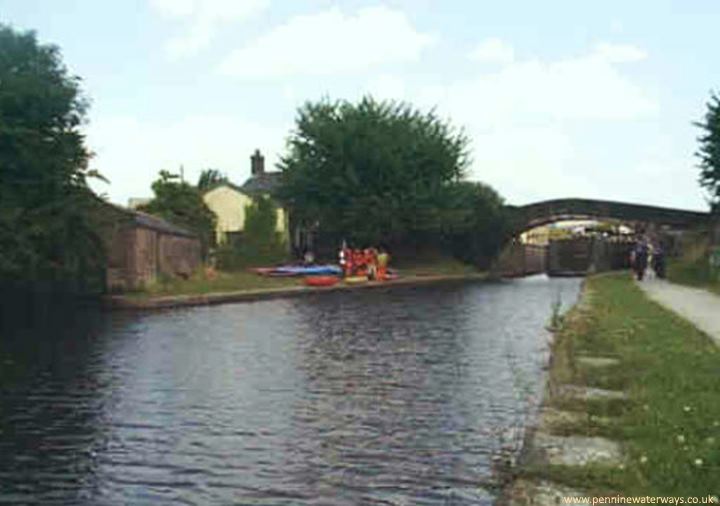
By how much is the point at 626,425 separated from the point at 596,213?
6463 cm

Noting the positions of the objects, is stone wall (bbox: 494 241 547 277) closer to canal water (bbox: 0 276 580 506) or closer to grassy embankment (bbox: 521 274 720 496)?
canal water (bbox: 0 276 580 506)

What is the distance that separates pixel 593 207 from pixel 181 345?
55.5 metres

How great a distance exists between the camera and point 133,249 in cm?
3844

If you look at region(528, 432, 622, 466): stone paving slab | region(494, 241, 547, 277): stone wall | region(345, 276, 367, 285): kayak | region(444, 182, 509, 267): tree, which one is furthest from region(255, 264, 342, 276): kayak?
region(528, 432, 622, 466): stone paving slab

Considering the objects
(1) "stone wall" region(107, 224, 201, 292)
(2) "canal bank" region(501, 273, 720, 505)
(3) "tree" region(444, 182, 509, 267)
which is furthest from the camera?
(3) "tree" region(444, 182, 509, 267)

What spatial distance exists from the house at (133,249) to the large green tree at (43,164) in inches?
75.4

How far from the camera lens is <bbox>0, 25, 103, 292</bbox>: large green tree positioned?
104 ft

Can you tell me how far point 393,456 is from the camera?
33.3ft

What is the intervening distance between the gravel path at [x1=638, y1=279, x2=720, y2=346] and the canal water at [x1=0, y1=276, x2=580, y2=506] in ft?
10.3

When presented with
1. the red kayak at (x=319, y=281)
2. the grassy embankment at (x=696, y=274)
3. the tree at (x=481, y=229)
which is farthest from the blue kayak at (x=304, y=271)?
the tree at (x=481, y=229)

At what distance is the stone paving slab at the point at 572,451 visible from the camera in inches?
328

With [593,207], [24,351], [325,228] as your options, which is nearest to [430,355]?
[24,351]

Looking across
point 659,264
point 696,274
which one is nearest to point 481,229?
point 659,264

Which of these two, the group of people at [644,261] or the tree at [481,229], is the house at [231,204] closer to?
the tree at [481,229]
